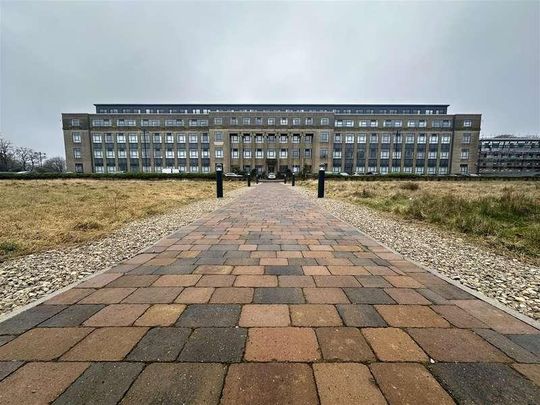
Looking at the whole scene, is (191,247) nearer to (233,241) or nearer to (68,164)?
(233,241)

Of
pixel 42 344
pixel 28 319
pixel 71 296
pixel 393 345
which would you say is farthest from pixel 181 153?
pixel 393 345

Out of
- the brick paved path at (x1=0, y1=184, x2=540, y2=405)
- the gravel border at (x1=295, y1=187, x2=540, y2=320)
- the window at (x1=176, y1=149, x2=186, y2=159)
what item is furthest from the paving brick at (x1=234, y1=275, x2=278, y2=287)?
the window at (x1=176, y1=149, x2=186, y2=159)

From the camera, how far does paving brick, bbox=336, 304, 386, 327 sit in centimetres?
230

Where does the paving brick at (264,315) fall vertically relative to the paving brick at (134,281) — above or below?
above

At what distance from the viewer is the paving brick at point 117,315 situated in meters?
2.29

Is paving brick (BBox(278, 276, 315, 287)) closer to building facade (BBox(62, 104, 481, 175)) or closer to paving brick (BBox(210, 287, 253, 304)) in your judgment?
paving brick (BBox(210, 287, 253, 304))

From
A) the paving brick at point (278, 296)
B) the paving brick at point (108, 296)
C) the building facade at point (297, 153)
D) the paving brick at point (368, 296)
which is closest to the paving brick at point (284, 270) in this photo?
the paving brick at point (278, 296)

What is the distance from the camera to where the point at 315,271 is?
139 inches

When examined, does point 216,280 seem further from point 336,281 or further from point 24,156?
point 24,156

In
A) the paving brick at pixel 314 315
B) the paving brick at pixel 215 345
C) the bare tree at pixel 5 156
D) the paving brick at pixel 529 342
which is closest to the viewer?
the paving brick at pixel 215 345

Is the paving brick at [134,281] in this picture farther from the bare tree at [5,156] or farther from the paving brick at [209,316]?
the bare tree at [5,156]

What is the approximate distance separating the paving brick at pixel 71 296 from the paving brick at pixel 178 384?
5.21ft

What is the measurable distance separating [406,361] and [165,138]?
75.0 m

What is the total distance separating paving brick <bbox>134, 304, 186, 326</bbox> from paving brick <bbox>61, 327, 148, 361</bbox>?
11cm
